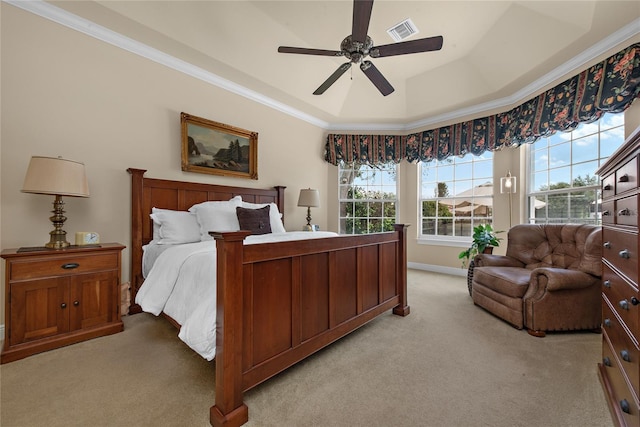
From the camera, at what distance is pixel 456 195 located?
461 cm

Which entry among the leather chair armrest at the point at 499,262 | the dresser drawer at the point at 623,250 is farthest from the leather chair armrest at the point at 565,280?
the dresser drawer at the point at 623,250

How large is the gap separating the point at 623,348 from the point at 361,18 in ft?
7.79

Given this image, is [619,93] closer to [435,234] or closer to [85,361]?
[435,234]

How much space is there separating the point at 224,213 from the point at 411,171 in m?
3.60

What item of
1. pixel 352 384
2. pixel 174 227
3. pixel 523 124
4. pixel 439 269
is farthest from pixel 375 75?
pixel 439 269

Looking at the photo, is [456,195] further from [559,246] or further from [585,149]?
[559,246]

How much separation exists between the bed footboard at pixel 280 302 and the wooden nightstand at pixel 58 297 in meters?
1.58

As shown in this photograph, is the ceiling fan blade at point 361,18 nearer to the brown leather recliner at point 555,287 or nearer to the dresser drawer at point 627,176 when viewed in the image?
the dresser drawer at point 627,176

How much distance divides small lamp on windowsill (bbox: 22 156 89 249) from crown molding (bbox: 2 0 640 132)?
4.49 feet

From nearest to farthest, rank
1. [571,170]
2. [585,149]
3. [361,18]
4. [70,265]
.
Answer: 1. [361,18]
2. [70,265]
3. [585,149]
4. [571,170]

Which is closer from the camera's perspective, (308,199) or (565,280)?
(565,280)

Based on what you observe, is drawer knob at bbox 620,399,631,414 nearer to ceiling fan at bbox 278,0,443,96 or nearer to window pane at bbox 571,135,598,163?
ceiling fan at bbox 278,0,443,96

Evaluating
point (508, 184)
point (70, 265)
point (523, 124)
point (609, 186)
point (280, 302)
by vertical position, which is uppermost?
point (523, 124)

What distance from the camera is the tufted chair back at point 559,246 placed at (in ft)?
7.47
